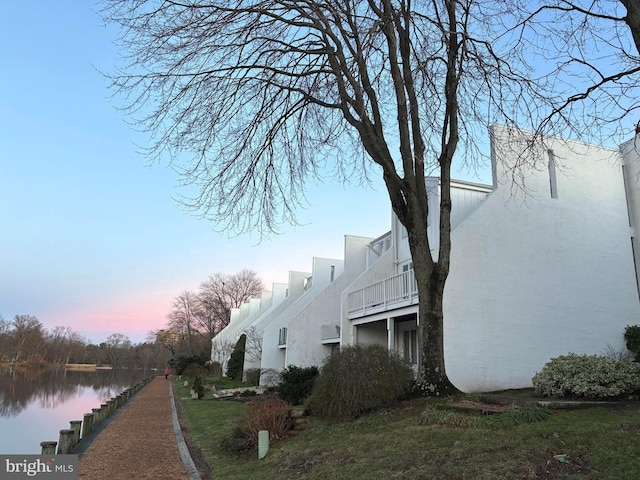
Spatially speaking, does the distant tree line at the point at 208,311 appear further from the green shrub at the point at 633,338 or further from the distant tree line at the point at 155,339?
the green shrub at the point at 633,338

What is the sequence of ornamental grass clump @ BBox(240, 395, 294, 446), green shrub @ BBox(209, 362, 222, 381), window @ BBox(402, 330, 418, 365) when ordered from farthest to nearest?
green shrub @ BBox(209, 362, 222, 381), window @ BBox(402, 330, 418, 365), ornamental grass clump @ BBox(240, 395, 294, 446)

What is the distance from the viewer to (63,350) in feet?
318

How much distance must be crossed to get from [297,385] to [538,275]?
8867 millimetres

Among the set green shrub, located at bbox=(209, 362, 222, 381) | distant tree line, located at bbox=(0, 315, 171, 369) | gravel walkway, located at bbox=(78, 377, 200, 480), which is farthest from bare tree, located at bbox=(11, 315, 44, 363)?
gravel walkway, located at bbox=(78, 377, 200, 480)

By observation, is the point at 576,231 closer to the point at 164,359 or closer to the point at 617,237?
the point at 617,237

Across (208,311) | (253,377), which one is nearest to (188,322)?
(208,311)

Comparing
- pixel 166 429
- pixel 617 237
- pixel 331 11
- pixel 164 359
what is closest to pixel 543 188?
pixel 617 237

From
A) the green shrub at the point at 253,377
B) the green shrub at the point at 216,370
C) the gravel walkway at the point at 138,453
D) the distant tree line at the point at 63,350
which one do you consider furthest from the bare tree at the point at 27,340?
the gravel walkway at the point at 138,453

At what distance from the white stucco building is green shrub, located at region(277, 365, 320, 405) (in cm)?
415

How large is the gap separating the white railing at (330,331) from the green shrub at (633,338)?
11827 millimetres

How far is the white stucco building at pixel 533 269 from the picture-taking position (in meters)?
14.9

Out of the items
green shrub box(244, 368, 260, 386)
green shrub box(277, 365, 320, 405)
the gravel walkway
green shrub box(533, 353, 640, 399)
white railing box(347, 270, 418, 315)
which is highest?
white railing box(347, 270, 418, 315)

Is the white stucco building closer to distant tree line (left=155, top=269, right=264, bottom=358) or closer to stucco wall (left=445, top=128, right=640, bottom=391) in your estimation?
stucco wall (left=445, top=128, right=640, bottom=391)

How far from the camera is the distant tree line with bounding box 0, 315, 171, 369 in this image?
272ft
